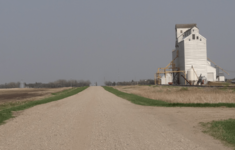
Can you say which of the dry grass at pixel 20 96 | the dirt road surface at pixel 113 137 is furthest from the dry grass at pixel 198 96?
the dry grass at pixel 20 96

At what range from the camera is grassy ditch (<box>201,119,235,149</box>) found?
823 centimetres

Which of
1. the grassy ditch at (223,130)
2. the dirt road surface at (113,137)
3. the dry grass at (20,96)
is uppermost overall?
the grassy ditch at (223,130)

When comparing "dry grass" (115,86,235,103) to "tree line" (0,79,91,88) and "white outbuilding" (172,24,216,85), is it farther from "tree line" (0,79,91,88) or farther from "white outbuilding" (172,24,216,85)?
"tree line" (0,79,91,88)

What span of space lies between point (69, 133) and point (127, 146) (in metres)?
2.95

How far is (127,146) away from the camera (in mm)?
7656

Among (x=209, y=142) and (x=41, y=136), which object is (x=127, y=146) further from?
(x=41, y=136)

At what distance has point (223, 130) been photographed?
941 cm

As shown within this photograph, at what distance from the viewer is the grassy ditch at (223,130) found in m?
8.23

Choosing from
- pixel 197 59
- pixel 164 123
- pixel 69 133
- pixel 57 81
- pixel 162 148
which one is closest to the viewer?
pixel 162 148

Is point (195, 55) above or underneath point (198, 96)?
above

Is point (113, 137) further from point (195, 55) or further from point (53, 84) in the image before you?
point (53, 84)

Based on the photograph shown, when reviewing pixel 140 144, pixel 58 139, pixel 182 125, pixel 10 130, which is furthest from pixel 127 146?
pixel 10 130

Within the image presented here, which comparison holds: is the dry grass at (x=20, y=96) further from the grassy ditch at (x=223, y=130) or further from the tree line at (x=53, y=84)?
the tree line at (x=53, y=84)

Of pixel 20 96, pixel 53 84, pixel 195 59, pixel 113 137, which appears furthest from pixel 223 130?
pixel 53 84
